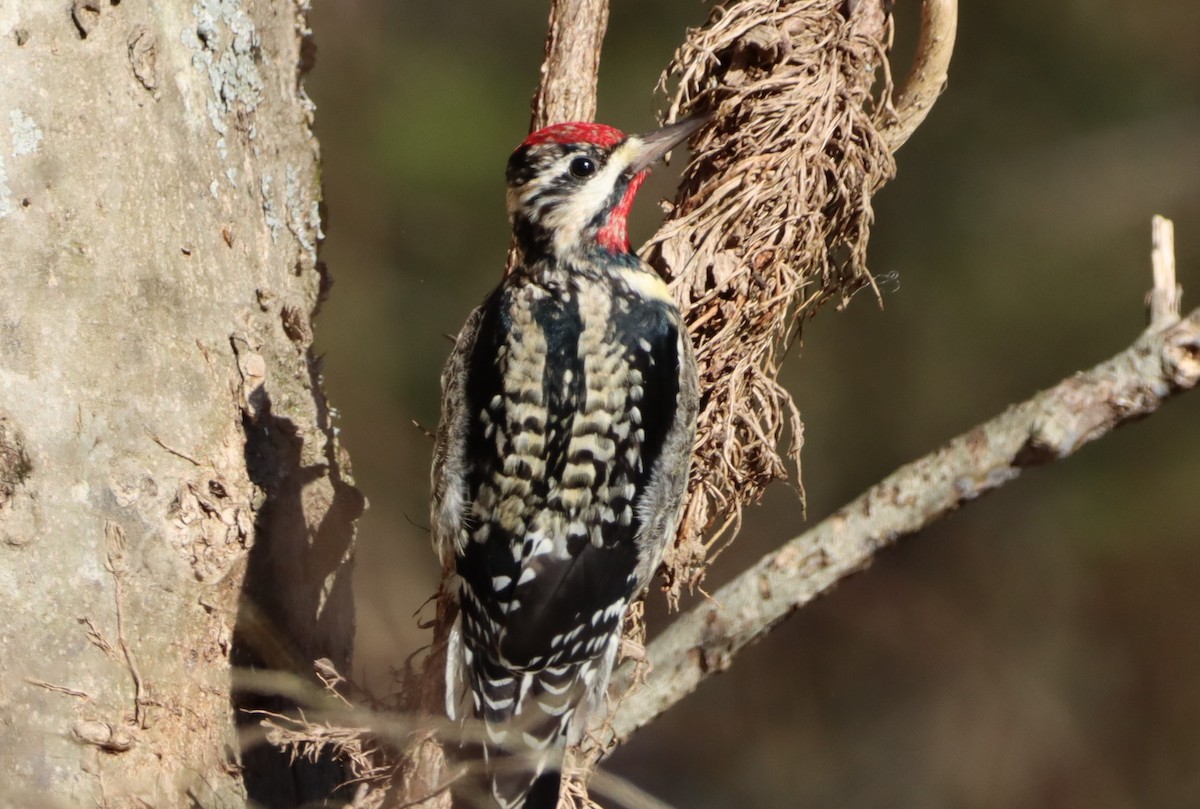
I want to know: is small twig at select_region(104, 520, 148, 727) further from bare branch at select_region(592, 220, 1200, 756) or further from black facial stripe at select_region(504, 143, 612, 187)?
black facial stripe at select_region(504, 143, 612, 187)

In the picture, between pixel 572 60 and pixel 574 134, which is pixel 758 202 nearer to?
pixel 574 134

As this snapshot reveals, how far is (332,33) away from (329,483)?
531 cm

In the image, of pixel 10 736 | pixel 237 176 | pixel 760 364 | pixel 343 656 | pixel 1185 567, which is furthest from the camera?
pixel 1185 567

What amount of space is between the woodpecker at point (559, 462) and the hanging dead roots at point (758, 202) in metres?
0.13

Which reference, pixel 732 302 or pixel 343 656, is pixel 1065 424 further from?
pixel 343 656

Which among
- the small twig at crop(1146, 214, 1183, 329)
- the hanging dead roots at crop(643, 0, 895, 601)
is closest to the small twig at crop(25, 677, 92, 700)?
the hanging dead roots at crop(643, 0, 895, 601)

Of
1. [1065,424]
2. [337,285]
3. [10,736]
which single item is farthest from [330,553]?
[337,285]

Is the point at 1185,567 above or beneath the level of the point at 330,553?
beneath

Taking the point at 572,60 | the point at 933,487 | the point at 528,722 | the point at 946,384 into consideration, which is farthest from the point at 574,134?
the point at 946,384

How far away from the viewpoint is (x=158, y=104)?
2.78m

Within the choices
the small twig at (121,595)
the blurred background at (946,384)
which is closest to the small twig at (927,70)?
the small twig at (121,595)

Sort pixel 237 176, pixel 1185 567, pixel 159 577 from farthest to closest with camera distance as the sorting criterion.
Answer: pixel 1185 567
pixel 237 176
pixel 159 577

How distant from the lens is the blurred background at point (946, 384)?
23.6ft

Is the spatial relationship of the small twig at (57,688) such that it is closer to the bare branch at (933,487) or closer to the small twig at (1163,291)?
the bare branch at (933,487)
